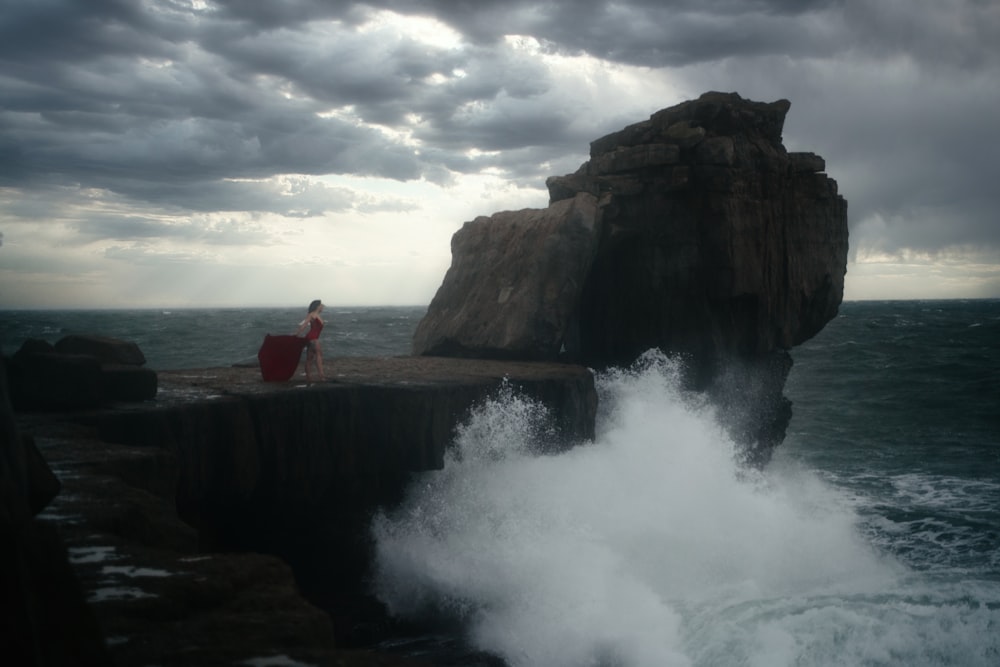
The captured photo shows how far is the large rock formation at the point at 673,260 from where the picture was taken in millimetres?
13203

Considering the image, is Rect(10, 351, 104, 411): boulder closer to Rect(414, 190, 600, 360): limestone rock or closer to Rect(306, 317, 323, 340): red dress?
Rect(306, 317, 323, 340): red dress

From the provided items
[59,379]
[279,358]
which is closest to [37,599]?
[59,379]

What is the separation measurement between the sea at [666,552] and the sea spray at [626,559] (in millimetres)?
24

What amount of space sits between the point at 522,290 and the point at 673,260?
2723mm

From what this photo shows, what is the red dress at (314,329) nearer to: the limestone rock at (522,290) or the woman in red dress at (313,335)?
the woman in red dress at (313,335)

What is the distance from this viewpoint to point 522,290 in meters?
13.1

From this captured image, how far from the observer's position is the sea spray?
9148 millimetres

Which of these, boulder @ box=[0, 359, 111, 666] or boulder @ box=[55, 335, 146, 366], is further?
boulder @ box=[55, 335, 146, 366]

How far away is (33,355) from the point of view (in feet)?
24.8

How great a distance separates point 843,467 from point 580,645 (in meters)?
12.2

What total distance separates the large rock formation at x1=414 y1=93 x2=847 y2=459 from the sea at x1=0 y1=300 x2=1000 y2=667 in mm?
860

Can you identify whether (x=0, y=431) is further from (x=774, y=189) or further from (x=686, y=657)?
(x=774, y=189)

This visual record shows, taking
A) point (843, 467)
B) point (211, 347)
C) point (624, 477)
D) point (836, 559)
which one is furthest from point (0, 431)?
point (211, 347)

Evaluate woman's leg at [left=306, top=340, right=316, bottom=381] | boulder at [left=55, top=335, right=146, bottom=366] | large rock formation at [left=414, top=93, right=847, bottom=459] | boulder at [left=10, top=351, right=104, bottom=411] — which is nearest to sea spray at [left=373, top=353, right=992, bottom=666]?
large rock formation at [left=414, top=93, right=847, bottom=459]
